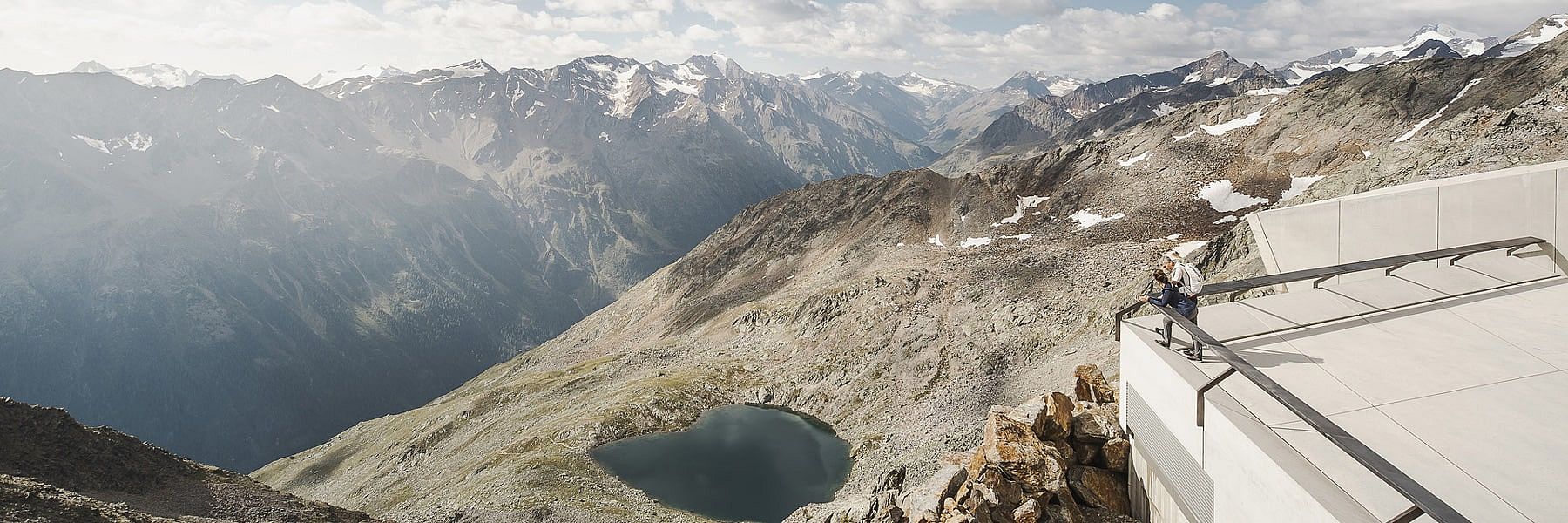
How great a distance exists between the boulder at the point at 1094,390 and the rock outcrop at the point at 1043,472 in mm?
49

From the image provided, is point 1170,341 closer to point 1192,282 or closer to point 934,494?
point 1192,282

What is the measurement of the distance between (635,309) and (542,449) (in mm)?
85454

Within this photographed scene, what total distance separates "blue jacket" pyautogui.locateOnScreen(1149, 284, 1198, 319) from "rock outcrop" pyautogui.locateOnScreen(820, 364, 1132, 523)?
117 inches

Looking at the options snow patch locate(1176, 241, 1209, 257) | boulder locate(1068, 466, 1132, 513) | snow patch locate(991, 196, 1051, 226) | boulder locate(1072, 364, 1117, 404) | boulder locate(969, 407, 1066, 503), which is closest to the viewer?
boulder locate(1068, 466, 1132, 513)

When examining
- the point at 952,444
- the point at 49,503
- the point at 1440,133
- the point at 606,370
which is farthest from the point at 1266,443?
the point at 606,370

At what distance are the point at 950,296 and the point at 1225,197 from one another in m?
29.3

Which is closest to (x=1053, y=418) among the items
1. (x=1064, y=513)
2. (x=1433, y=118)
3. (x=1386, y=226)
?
(x=1064, y=513)

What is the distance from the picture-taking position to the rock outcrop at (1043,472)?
13.8 m

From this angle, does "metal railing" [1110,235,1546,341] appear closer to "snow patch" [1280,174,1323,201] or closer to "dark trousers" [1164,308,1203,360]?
"dark trousers" [1164,308,1203,360]

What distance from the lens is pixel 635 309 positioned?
489 feet

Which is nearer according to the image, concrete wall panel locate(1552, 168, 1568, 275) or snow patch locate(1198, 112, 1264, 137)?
concrete wall panel locate(1552, 168, 1568, 275)

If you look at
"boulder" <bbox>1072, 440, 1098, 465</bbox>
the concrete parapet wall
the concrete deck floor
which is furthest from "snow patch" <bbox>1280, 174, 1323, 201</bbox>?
"boulder" <bbox>1072, 440, 1098, 465</bbox>

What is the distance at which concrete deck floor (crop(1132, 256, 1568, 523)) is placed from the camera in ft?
27.6

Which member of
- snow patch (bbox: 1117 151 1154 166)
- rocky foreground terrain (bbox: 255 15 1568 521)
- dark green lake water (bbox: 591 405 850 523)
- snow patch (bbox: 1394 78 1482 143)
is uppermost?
snow patch (bbox: 1394 78 1482 143)
